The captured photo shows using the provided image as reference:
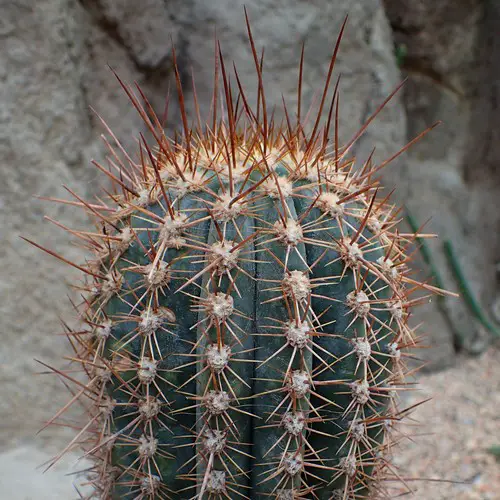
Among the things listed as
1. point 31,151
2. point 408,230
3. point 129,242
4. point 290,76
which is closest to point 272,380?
point 129,242

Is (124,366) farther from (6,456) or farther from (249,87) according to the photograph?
(249,87)

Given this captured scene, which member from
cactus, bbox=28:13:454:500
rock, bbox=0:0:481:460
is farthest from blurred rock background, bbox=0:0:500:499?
cactus, bbox=28:13:454:500

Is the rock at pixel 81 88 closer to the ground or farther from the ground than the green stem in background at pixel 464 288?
farther from the ground

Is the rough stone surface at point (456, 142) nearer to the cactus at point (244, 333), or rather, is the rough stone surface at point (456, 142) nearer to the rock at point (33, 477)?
the rock at point (33, 477)

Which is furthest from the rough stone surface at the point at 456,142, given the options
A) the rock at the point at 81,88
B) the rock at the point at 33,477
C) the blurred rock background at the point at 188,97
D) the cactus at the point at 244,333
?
the cactus at the point at 244,333

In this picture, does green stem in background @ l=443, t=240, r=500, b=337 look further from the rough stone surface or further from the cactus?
the cactus

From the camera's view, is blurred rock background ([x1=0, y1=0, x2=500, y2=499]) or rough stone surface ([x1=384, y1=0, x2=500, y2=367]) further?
rough stone surface ([x1=384, y1=0, x2=500, y2=367])

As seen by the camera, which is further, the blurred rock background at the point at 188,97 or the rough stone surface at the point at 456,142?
the rough stone surface at the point at 456,142

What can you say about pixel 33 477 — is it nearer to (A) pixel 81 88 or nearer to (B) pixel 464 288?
(A) pixel 81 88
